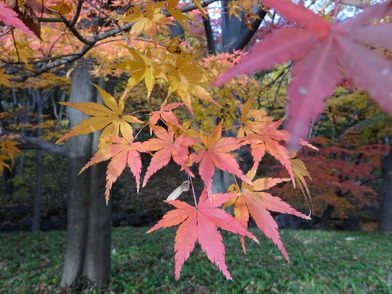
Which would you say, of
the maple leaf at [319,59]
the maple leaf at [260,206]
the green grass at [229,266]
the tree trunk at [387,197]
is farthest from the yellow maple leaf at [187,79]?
the tree trunk at [387,197]

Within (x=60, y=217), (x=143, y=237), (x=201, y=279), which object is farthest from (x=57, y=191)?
(x=201, y=279)

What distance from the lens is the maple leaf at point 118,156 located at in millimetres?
726

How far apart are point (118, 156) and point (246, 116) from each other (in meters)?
0.37

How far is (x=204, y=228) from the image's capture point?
644mm

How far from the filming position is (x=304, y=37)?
0.95 ft

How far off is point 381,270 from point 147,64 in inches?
157

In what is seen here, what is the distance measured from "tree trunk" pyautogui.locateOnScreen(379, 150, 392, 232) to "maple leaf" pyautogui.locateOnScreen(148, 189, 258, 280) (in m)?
7.76

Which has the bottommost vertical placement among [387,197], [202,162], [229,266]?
[229,266]

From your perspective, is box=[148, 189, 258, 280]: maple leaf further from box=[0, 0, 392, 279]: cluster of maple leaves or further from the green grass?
the green grass

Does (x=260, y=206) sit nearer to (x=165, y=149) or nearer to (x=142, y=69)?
(x=165, y=149)

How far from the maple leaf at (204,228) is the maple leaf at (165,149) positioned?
0.11 meters

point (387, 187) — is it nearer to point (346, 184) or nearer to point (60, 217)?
point (346, 184)

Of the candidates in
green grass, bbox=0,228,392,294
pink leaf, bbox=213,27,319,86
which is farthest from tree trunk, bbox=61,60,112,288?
pink leaf, bbox=213,27,319,86

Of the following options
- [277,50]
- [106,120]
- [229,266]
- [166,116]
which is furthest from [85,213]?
[277,50]
